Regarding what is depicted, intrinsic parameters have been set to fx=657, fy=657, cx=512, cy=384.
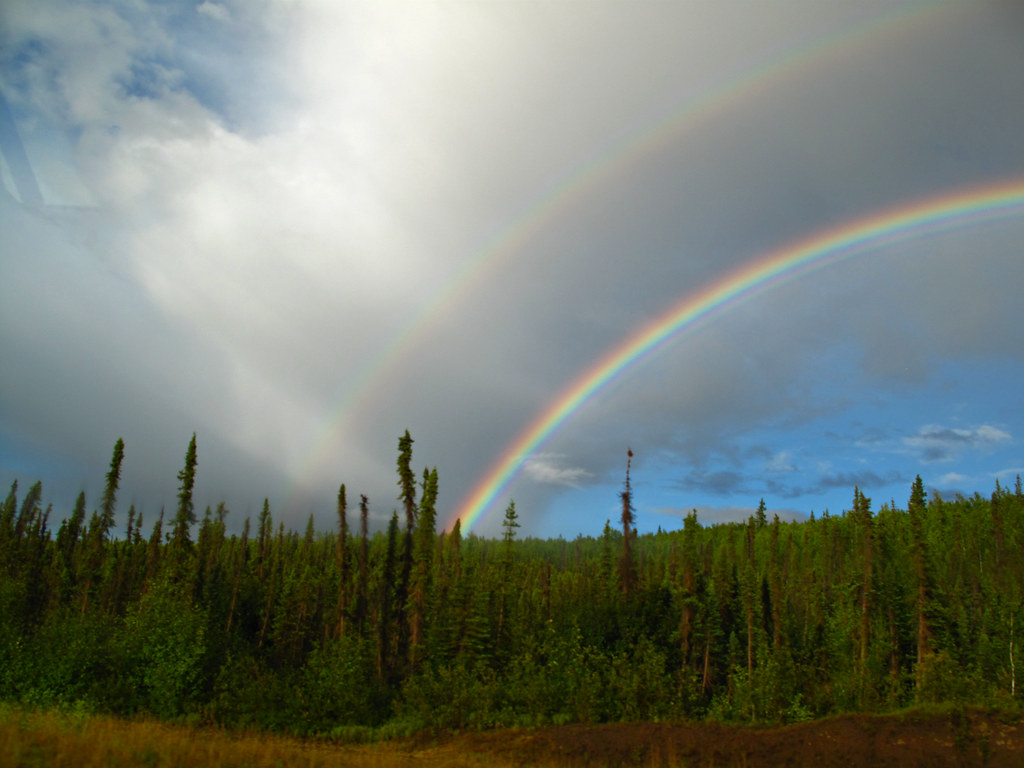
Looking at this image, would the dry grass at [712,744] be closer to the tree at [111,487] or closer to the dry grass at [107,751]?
the dry grass at [107,751]

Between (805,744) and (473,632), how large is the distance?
34.5 metres

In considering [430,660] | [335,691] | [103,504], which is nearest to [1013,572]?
[430,660]

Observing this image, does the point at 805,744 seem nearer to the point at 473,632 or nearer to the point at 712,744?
the point at 712,744

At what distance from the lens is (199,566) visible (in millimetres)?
81312

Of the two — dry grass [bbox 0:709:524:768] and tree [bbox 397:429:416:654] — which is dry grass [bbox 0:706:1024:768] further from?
tree [bbox 397:429:416:654]

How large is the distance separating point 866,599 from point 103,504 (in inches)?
3638

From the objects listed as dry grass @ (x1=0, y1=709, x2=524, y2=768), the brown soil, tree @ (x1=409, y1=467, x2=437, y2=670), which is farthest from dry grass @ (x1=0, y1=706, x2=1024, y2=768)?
tree @ (x1=409, y1=467, x2=437, y2=670)

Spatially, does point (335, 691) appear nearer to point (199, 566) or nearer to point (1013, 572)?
point (199, 566)

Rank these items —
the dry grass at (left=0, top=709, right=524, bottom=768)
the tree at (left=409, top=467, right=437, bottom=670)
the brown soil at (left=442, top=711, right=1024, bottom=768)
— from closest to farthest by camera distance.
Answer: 1. the dry grass at (left=0, top=709, right=524, bottom=768)
2. the brown soil at (left=442, top=711, right=1024, bottom=768)
3. the tree at (left=409, top=467, right=437, bottom=670)

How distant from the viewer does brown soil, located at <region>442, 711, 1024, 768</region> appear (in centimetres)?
2798

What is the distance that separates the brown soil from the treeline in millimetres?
2889

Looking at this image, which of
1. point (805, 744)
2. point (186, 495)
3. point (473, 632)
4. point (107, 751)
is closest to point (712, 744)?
point (805, 744)

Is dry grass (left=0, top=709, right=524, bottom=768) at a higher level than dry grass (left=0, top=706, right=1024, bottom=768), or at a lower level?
higher

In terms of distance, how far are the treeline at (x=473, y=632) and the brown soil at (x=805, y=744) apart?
2889 millimetres
